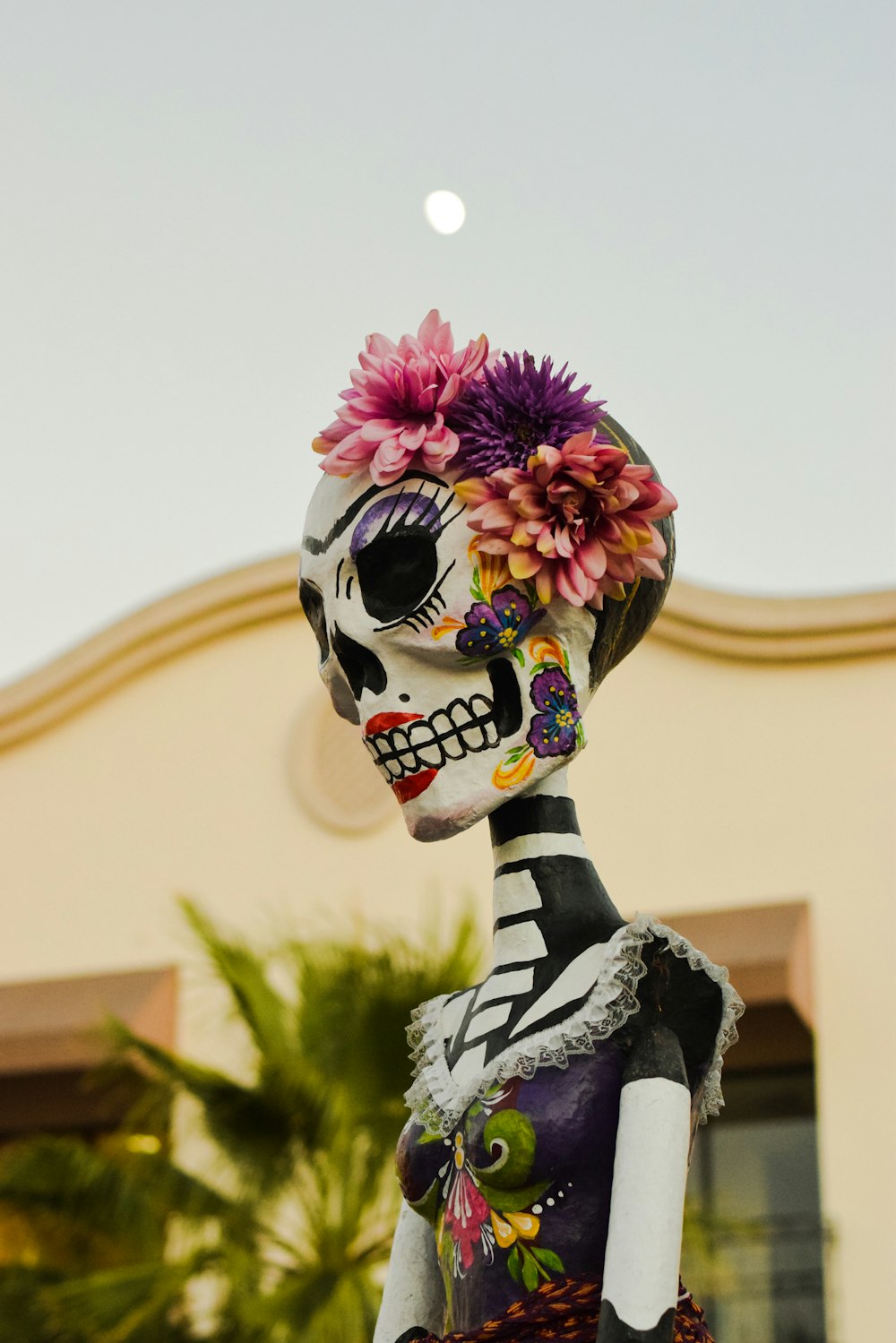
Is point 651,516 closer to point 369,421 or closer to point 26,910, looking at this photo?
point 369,421

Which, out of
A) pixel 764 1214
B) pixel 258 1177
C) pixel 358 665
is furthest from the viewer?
pixel 764 1214

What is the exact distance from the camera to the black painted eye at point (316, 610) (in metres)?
3.06

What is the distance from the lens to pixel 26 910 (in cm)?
1515

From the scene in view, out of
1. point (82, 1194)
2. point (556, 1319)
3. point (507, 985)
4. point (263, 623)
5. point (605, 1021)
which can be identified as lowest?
point (556, 1319)

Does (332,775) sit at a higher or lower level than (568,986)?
higher

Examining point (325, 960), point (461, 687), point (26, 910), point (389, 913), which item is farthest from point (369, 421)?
point (26, 910)

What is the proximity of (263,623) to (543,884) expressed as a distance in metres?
12.2

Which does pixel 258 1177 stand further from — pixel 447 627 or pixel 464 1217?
pixel 447 627

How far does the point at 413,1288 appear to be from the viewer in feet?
9.73

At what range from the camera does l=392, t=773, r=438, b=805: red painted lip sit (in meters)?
2.88

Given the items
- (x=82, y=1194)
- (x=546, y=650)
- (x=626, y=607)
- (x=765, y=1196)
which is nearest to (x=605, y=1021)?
(x=546, y=650)

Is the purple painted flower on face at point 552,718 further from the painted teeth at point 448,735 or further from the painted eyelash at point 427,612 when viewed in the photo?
the painted eyelash at point 427,612

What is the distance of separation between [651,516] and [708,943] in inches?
386

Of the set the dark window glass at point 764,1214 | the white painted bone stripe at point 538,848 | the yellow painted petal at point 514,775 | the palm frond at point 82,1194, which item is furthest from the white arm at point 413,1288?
the dark window glass at point 764,1214
